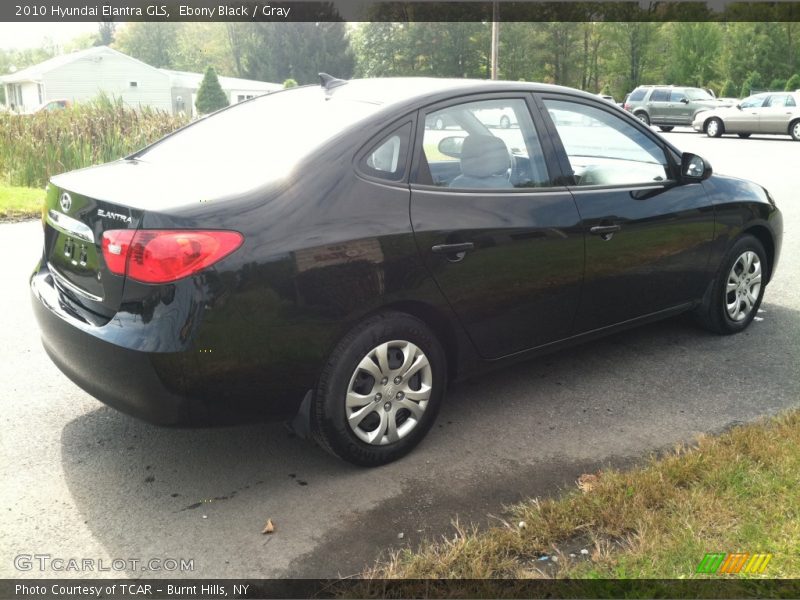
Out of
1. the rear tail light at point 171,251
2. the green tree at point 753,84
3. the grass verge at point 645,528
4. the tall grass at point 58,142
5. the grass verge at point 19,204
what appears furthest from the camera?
the green tree at point 753,84

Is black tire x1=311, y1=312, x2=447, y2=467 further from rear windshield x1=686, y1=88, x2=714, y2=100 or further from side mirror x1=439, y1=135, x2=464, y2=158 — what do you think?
rear windshield x1=686, y1=88, x2=714, y2=100

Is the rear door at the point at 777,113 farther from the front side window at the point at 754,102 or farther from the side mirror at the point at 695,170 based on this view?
the side mirror at the point at 695,170

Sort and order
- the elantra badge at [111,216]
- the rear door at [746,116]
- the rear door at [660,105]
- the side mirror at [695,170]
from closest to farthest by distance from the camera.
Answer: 1. the elantra badge at [111,216]
2. the side mirror at [695,170]
3. the rear door at [746,116]
4. the rear door at [660,105]

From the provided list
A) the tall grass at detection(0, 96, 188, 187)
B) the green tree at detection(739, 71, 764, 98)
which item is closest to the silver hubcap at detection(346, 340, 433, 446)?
the tall grass at detection(0, 96, 188, 187)

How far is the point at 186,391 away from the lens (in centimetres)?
316

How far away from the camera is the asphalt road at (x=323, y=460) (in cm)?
313

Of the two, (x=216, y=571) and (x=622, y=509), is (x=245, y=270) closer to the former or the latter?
(x=216, y=571)

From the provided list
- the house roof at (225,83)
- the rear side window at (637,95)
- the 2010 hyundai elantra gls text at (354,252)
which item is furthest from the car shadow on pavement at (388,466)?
the house roof at (225,83)

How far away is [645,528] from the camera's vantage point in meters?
3.08

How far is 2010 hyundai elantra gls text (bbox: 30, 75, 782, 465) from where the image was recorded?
3.17 m

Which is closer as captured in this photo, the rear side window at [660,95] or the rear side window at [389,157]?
the rear side window at [389,157]

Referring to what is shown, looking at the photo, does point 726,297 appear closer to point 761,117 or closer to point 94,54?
point 761,117

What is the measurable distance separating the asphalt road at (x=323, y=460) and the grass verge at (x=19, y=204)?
5293 mm

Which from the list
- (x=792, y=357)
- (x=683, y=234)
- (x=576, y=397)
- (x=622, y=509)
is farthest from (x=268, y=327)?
(x=792, y=357)
